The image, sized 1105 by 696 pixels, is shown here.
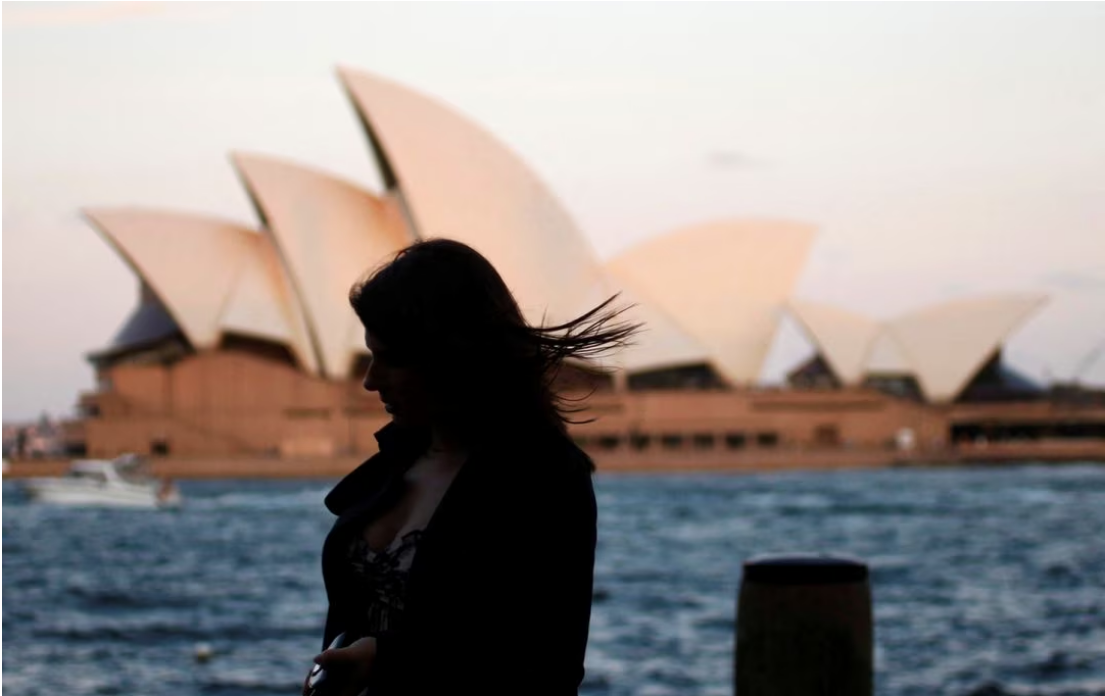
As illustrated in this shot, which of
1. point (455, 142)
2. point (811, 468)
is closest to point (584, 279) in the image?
point (455, 142)

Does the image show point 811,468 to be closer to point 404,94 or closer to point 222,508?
point 404,94

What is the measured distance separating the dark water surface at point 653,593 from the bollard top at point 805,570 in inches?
237

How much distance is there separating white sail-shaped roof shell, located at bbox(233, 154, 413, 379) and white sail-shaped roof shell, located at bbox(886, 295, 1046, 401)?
1655 cm

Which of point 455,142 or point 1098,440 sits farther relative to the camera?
point 1098,440

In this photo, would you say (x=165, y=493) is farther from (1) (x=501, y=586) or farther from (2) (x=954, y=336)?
(1) (x=501, y=586)

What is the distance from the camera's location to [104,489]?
3484cm

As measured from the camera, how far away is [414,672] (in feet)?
4.13

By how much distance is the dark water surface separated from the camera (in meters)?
10.6

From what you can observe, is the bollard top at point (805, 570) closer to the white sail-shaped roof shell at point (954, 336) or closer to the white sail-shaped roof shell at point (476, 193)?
the white sail-shaped roof shell at point (476, 193)

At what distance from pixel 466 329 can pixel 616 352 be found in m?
0.16

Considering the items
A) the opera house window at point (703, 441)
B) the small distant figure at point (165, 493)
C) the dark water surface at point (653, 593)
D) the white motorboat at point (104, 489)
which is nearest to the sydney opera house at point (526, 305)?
the opera house window at point (703, 441)

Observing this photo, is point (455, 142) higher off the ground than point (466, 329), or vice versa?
point (455, 142)

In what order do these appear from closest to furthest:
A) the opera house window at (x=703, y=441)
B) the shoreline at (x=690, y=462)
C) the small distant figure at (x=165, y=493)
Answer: the small distant figure at (x=165, y=493), the shoreline at (x=690, y=462), the opera house window at (x=703, y=441)

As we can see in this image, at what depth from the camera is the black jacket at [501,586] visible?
126 centimetres
